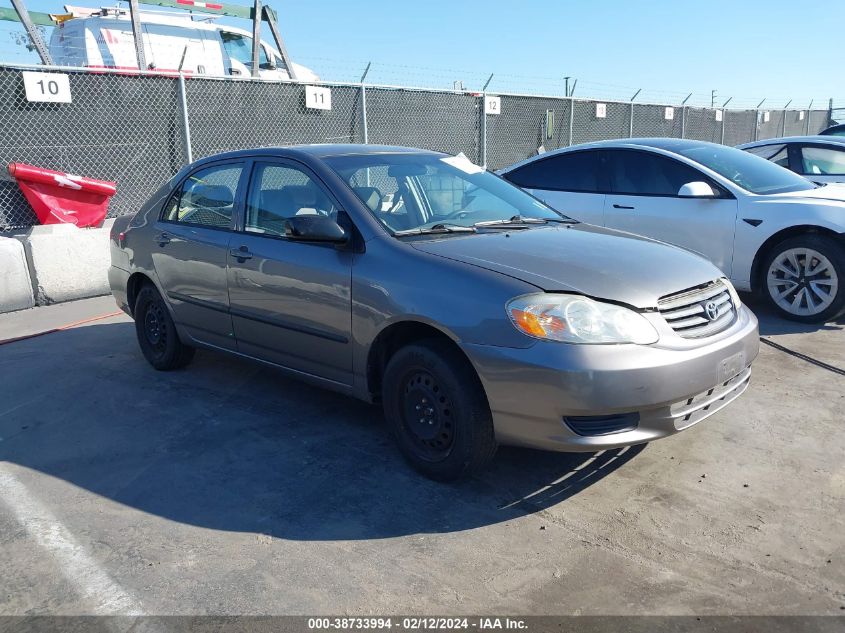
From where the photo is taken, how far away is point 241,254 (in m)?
4.50

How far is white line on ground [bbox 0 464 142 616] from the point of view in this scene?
9.16 ft

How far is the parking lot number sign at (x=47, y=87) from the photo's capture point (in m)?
7.70

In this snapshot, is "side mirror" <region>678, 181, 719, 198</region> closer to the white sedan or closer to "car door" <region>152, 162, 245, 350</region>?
the white sedan

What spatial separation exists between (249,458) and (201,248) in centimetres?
156

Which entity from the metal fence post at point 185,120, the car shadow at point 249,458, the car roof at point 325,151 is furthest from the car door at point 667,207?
the metal fence post at point 185,120

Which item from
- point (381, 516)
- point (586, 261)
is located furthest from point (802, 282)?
point (381, 516)

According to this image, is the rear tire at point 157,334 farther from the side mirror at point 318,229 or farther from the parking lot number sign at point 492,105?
the parking lot number sign at point 492,105

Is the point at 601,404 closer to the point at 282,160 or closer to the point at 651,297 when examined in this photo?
the point at 651,297

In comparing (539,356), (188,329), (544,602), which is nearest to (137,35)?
(188,329)

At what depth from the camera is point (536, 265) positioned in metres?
3.51

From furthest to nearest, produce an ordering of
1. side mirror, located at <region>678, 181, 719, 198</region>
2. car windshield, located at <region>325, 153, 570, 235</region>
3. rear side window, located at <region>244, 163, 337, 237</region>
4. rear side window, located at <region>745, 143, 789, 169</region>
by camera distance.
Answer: rear side window, located at <region>745, 143, 789, 169</region> < side mirror, located at <region>678, 181, 719, 198</region> < rear side window, located at <region>244, 163, 337, 237</region> < car windshield, located at <region>325, 153, 570, 235</region>

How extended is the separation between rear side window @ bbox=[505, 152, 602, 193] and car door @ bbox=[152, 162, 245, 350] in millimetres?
3839

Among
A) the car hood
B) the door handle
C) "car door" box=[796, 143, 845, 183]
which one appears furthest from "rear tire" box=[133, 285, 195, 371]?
"car door" box=[796, 143, 845, 183]

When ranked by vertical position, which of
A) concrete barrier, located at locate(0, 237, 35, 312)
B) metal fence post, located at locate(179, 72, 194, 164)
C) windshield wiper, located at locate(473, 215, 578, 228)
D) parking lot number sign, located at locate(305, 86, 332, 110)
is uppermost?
parking lot number sign, located at locate(305, 86, 332, 110)
